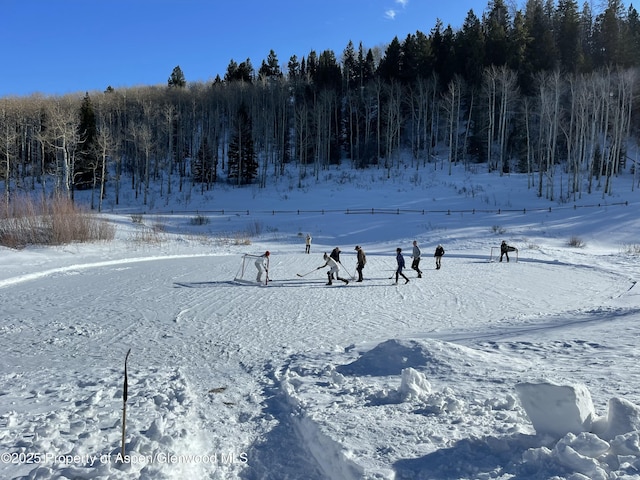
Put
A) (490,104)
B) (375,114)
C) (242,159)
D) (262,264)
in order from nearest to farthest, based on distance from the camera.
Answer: (262,264) < (490,104) < (242,159) < (375,114)

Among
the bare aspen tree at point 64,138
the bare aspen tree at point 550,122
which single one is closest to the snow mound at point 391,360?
the bare aspen tree at point 64,138

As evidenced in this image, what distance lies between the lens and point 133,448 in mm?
4691

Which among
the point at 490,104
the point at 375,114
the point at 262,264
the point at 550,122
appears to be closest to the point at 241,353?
the point at 262,264

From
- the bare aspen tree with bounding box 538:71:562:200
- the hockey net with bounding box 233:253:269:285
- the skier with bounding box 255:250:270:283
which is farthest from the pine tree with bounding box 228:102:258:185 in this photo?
the skier with bounding box 255:250:270:283

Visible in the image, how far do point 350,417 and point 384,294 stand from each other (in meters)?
10.4

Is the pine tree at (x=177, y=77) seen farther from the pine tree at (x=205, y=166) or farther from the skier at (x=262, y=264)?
the skier at (x=262, y=264)

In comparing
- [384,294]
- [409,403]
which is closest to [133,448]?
[409,403]

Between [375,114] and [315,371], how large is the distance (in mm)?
63419

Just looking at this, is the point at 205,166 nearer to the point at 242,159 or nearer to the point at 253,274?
the point at 242,159

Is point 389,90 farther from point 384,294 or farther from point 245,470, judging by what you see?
point 245,470

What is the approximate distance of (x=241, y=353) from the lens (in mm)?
8836

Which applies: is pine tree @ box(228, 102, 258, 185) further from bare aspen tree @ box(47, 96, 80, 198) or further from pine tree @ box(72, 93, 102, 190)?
bare aspen tree @ box(47, 96, 80, 198)

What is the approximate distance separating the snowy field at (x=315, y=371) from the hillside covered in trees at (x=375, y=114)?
37.1m

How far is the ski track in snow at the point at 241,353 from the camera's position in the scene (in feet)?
16.3
